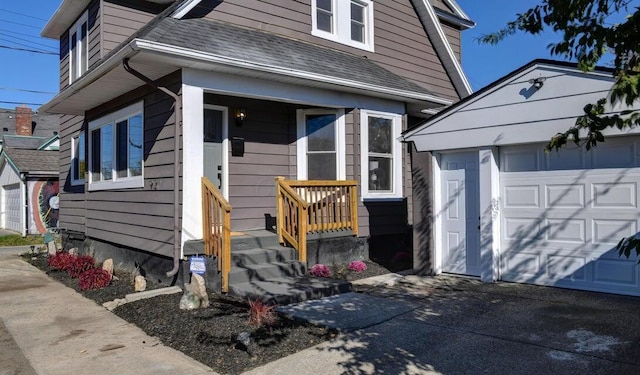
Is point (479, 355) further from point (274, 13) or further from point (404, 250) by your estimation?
point (274, 13)

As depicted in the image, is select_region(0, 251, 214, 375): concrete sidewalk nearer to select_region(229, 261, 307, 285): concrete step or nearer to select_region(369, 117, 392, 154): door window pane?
select_region(229, 261, 307, 285): concrete step

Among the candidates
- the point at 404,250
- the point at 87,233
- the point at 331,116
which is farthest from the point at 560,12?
the point at 87,233

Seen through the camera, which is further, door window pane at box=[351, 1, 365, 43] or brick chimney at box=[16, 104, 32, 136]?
brick chimney at box=[16, 104, 32, 136]

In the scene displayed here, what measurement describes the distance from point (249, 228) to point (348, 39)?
15.5 ft

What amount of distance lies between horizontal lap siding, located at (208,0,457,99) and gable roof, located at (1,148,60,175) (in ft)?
43.9

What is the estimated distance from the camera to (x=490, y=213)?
6.93m

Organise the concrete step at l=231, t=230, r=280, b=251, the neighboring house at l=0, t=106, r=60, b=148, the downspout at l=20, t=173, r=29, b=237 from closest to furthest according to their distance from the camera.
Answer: the concrete step at l=231, t=230, r=280, b=251
the downspout at l=20, t=173, r=29, b=237
the neighboring house at l=0, t=106, r=60, b=148

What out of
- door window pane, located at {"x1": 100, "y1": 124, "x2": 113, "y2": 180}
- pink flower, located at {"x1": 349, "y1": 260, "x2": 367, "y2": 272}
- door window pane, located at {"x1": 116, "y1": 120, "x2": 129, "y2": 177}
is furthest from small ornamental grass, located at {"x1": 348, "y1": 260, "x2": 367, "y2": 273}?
door window pane, located at {"x1": 100, "y1": 124, "x2": 113, "y2": 180}

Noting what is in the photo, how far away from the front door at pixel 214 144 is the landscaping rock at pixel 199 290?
8.88 ft

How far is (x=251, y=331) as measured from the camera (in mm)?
4852

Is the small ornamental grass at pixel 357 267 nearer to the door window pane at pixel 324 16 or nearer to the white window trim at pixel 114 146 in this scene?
the white window trim at pixel 114 146

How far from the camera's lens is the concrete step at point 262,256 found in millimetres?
6719

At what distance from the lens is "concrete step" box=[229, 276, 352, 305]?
19.2 feet

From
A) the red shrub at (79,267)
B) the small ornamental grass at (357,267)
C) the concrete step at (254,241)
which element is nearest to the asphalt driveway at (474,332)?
the small ornamental grass at (357,267)
